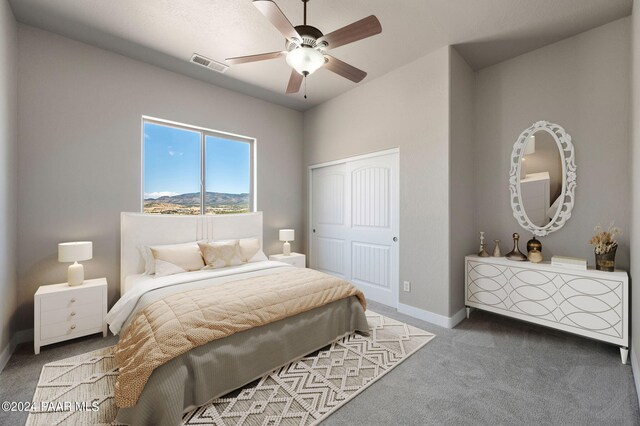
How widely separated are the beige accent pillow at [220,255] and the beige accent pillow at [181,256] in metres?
0.08

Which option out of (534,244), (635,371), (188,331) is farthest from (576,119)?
(188,331)

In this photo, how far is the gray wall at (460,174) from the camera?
3.02 metres

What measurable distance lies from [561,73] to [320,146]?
3.10 meters

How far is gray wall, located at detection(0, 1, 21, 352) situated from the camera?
7.21 ft

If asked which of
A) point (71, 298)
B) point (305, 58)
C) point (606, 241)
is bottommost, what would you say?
point (71, 298)

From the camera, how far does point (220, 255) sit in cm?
315

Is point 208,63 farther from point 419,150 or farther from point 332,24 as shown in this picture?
point 419,150

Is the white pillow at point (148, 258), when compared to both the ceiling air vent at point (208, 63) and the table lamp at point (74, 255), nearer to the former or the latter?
the table lamp at point (74, 255)

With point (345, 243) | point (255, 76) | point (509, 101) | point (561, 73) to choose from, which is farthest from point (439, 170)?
point (255, 76)

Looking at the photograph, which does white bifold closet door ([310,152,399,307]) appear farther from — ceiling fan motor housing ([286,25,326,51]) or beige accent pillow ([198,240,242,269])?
ceiling fan motor housing ([286,25,326,51])

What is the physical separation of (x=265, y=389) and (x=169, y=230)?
230 cm

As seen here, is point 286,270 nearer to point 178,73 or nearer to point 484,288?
point 484,288

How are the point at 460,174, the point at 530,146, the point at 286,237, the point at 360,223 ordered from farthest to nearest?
1. the point at 286,237
2. the point at 360,223
3. the point at 460,174
4. the point at 530,146

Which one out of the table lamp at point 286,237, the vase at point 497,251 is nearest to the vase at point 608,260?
the vase at point 497,251
